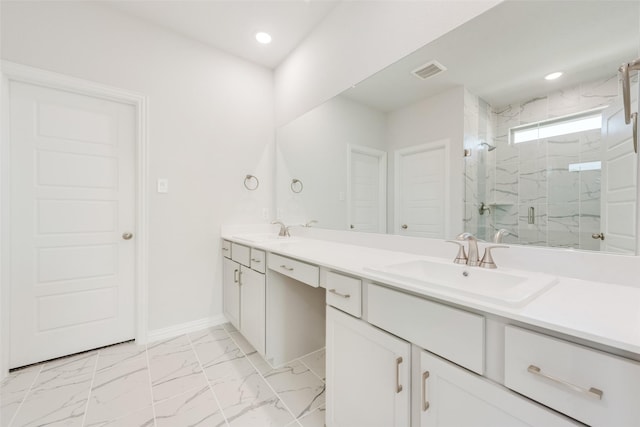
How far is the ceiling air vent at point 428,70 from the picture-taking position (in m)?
1.33

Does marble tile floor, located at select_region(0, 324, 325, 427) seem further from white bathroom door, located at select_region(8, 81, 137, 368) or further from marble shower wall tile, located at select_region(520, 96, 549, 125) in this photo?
marble shower wall tile, located at select_region(520, 96, 549, 125)

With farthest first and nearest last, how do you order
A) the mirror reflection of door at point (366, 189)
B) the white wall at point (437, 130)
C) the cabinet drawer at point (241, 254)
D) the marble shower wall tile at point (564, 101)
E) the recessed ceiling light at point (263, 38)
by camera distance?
1. the recessed ceiling light at point (263, 38)
2. the cabinet drawer at point (241, 254)
3. the mirror reflection of door at point (366, 189)
4. the white wall at point (437, 130)
5. the marble shower wall tile at point (564, 101)

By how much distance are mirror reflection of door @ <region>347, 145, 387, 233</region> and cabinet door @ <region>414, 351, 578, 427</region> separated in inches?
36.8

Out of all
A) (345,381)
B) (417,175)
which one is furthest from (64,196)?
(417,175)

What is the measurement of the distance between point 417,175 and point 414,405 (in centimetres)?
108

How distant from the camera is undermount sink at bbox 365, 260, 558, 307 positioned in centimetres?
72

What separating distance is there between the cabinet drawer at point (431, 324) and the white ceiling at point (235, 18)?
211 centimetres

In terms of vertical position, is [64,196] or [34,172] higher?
[34,172]

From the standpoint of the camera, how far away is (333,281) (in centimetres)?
114

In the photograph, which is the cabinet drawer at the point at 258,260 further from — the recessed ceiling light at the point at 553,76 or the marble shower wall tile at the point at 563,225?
the recessed ceiling light at the point at 553,76

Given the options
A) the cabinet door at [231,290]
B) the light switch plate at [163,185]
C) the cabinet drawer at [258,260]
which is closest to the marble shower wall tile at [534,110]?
the cabinet drawer at [258,260]

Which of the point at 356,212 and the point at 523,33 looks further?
the point at 356,212

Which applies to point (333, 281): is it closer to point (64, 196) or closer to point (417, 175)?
point (417, 175)

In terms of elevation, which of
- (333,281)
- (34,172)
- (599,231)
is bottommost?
(333,281)
